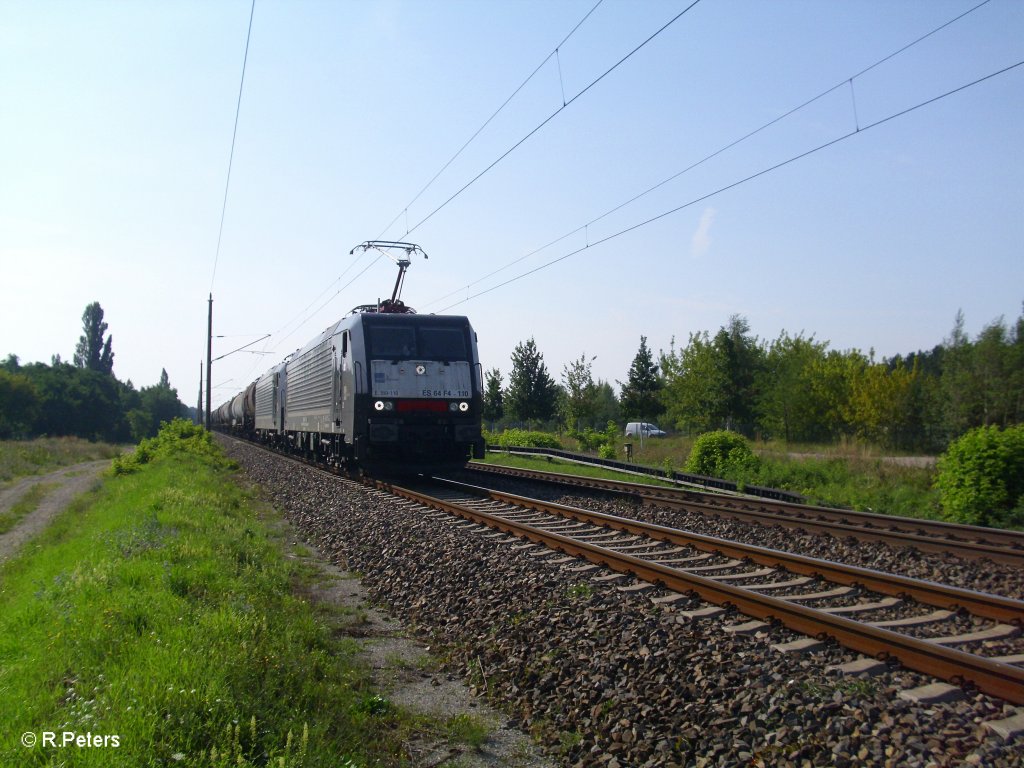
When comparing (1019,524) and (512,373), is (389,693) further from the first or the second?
(512,373)

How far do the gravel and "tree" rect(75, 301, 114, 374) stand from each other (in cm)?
10309

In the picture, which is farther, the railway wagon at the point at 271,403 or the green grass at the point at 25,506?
the railway wagon at the point at 271,403

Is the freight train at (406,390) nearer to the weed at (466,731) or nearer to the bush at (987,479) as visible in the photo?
the bush at (987,479)

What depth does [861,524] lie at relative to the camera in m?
11.1

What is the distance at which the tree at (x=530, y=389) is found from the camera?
43.4m

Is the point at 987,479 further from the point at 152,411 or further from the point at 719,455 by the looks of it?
the point at 152,411

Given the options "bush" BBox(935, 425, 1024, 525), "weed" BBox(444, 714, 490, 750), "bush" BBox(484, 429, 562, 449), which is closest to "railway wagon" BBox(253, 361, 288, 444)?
"bush" BBox(484, 429, 562, 449)

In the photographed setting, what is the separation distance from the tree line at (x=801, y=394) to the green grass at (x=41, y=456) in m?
24.3

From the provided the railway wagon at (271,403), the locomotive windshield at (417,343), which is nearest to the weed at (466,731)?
the locomotive windshield at (417,343)

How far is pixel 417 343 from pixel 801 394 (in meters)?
30.6

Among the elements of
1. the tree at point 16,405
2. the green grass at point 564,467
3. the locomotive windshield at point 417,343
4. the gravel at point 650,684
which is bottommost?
the gravel at point 650,684

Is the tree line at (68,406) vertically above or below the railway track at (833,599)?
above

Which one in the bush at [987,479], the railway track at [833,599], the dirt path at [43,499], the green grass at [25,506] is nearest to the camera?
the railway track at [833,599]

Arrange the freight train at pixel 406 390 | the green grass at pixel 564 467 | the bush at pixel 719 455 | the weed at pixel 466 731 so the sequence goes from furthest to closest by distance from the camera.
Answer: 1. the green grass at pixel 564 467
2. the bush at pixel 719 455
3. the freight train at pixel 406 390
4. the weed at pixel 466 731
